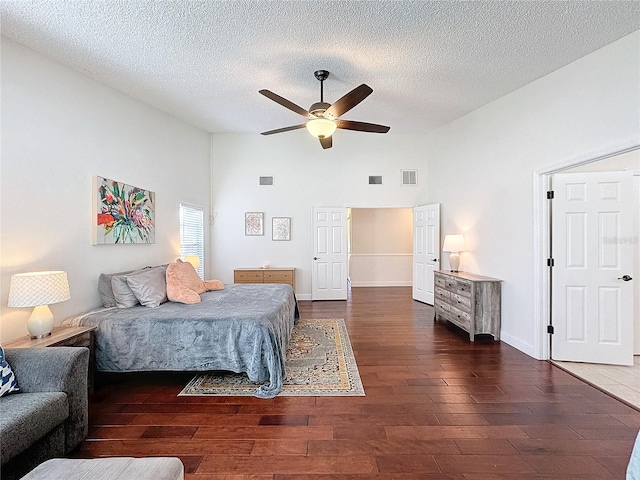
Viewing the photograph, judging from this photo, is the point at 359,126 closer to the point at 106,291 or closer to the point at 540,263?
the point at 540,263

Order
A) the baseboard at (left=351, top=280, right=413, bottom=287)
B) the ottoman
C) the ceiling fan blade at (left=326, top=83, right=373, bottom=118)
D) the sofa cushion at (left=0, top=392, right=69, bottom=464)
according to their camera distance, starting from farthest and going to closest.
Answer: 1. the baseboard at (left=351, top=280, right=413, bottom=287)
2. the ceiling fan blade at (left=326, top=83, right=373, bottom=118)
3. the sofa cushion at (left=0, top=392, right=69, bottom=464)
4. the ottoman

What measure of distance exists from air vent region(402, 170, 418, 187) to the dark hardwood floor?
4.00m

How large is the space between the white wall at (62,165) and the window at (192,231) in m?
0.80

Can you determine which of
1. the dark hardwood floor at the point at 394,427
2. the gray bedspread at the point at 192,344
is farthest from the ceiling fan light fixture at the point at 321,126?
the dark hardwood floor at the point at 394,427

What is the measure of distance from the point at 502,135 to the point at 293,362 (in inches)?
154

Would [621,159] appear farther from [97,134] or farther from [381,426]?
[97,134]

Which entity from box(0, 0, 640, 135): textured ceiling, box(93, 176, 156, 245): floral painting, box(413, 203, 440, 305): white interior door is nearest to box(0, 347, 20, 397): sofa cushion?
box(93, 176, 156, 245): floral painting

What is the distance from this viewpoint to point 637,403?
249 centimetres

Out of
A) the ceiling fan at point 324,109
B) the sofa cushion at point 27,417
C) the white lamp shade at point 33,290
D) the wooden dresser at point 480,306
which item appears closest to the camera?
the sofa cushion at point 27,417

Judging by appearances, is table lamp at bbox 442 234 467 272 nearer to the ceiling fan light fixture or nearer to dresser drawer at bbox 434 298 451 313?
dresser drawer at bbox 434 298 451 313

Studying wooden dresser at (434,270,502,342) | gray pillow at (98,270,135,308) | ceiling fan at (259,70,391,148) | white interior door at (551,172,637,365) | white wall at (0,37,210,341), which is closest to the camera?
white wall at (0,37,210,341)

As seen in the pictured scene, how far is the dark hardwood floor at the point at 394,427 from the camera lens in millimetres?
1826

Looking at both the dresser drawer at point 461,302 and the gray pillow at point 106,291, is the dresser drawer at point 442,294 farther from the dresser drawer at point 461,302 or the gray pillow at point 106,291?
the gray pillow at point 106,291

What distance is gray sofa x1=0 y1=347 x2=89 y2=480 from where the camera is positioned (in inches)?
59.7
